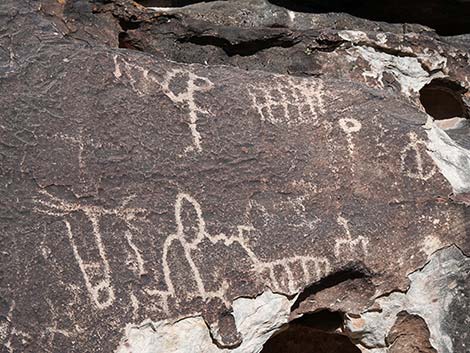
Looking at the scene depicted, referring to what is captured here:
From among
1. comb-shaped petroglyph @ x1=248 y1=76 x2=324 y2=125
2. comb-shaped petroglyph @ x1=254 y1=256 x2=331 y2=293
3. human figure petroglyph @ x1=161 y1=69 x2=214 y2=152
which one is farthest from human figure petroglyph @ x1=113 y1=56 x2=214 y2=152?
comb-shaped petroglyph @ x1=254 y1=256 x2=331 y2=293

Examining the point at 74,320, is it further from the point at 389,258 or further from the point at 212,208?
the point at 389,258

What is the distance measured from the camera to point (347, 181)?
5.46ft

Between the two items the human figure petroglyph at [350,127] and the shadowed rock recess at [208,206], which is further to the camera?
Result: the human figure petroglyph at [350,127]

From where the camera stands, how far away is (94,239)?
1.50m

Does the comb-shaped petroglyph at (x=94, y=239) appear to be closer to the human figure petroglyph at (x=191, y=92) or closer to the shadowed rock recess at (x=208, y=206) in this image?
the shadowed rock recess at (x=208, y=206)

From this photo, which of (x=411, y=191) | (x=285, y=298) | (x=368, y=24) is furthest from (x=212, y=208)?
(x=368, y=24)

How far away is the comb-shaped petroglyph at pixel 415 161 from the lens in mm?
1701

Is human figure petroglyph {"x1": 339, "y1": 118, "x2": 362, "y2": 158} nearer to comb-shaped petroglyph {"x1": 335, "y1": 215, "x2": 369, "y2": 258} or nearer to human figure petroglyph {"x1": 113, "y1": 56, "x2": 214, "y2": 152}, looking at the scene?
comb-shaped petroglyph {"x1": 335, "y1": 215, "x2": 369, "y2": 258}

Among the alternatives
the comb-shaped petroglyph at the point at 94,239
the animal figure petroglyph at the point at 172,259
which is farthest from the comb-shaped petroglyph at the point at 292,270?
the comb-shaped petroglyph at the point at 94,239

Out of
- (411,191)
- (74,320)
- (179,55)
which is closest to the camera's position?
(74,320)

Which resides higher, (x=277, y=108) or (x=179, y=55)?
(x=277, y=108)

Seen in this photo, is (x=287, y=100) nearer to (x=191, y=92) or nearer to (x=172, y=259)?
(x=191, y=92)

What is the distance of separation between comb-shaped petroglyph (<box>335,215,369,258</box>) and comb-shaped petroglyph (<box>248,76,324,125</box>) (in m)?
0.25

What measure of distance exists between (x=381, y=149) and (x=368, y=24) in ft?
2.28
